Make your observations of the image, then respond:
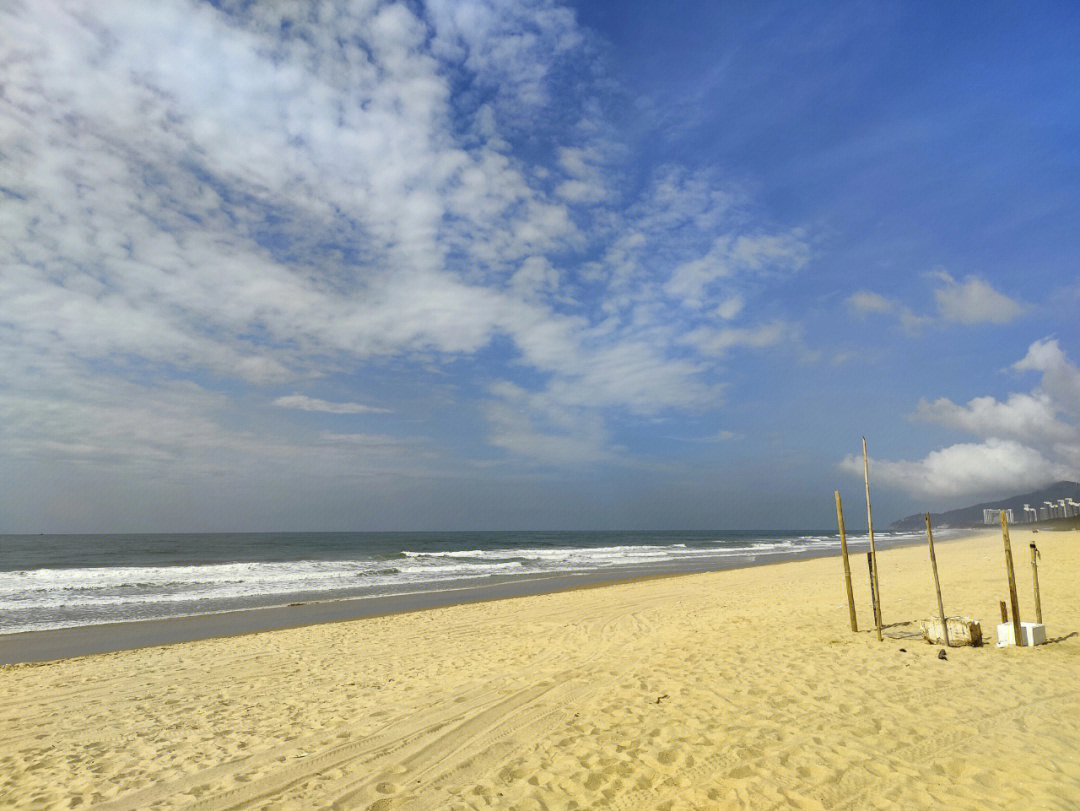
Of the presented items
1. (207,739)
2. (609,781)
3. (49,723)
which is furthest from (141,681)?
(609,781)

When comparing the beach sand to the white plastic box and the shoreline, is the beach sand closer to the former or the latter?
the white plastic box

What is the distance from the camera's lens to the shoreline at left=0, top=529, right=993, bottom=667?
483 inches

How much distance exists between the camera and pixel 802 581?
68.1ft

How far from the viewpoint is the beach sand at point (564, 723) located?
4887 mm

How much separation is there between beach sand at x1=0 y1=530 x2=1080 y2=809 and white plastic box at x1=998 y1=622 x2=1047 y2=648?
7.8 inches

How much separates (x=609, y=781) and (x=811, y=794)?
5.27 ft

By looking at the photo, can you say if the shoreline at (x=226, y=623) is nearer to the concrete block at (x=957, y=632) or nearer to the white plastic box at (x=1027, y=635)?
the concrete block at (x=957, y=632)

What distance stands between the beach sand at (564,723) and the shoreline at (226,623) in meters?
1.70

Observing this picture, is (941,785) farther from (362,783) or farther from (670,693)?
(362,783)

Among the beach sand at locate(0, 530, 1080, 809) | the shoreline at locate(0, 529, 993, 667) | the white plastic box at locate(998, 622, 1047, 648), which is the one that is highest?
the white plastic box at locate(998, 622, 1047, 648)

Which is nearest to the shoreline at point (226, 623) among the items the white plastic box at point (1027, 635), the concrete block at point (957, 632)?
the concrete block at point (957, 632)

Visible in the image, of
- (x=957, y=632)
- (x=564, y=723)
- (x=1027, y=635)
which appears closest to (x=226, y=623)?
(x=564, y=723)

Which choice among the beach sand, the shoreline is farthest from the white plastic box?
the shoreline

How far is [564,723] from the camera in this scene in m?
6.40
